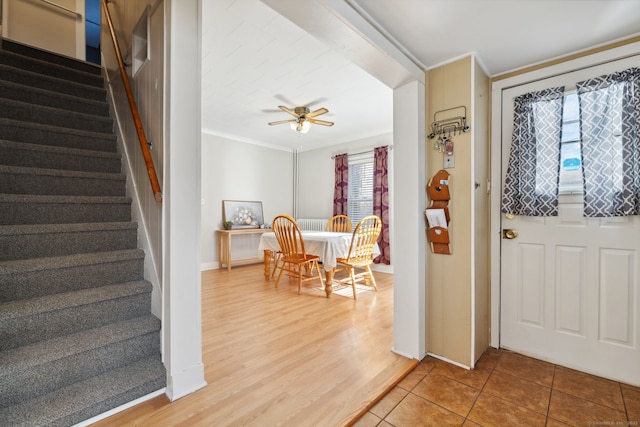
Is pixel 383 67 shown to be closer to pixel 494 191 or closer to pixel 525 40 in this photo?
pixel 525 40

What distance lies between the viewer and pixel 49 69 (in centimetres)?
279

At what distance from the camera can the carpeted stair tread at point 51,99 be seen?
2.27 meters

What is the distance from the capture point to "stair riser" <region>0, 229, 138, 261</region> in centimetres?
161

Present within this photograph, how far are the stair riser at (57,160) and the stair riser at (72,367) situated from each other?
4.75 ft

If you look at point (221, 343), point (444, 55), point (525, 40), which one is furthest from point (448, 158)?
point (221, 343)

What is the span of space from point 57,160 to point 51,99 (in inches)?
30.1

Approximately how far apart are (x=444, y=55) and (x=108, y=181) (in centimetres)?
260

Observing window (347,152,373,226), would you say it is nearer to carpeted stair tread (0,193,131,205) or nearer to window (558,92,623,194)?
window (558,92,623,194)

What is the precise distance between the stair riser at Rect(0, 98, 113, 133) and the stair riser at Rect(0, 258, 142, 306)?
1.43 meters

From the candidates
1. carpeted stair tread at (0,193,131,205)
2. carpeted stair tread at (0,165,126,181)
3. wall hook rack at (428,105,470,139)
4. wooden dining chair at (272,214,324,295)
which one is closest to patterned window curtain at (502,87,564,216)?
wall hook rack at (428,105,470,139)

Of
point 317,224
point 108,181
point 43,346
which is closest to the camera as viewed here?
point 43,346

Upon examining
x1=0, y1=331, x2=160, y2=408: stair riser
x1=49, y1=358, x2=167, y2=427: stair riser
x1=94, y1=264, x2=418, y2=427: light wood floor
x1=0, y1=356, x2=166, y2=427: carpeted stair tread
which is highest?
x1=0, y1=331, x2=160, y2=408: stair riser

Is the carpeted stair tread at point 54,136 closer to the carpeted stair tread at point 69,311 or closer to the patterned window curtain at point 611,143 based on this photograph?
the carpeted stair tread at point 69,311

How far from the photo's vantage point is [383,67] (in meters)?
1.87
